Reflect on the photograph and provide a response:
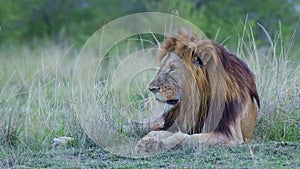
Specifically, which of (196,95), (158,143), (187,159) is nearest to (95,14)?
(196,95)

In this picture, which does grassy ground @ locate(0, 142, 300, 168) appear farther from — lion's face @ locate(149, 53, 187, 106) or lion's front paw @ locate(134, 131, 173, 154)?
lion's face @ locate(149, 53, 187, 106)

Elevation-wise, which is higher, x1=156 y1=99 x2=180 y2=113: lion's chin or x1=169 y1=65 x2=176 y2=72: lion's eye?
x1=169 y1=65 x2=176 y2=72: lion's eye

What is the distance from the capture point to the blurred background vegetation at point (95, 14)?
1842 centimetres

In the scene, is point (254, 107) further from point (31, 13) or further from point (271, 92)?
point (31, 13)

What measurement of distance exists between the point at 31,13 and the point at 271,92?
19949mm

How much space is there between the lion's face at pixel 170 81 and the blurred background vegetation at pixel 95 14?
419 inches

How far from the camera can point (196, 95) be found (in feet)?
15.6

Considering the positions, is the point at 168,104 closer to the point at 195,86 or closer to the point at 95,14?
the point at 195,86

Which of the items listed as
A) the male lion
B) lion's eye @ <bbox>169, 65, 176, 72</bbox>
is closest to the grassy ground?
the male lion

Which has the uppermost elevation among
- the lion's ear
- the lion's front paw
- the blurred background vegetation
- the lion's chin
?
the blurred background vegetation

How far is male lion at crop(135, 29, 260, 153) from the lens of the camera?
4.67 m

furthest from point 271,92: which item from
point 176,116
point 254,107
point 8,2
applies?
point 8,2

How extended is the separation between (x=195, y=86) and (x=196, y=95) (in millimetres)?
66

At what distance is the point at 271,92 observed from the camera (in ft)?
19.7
